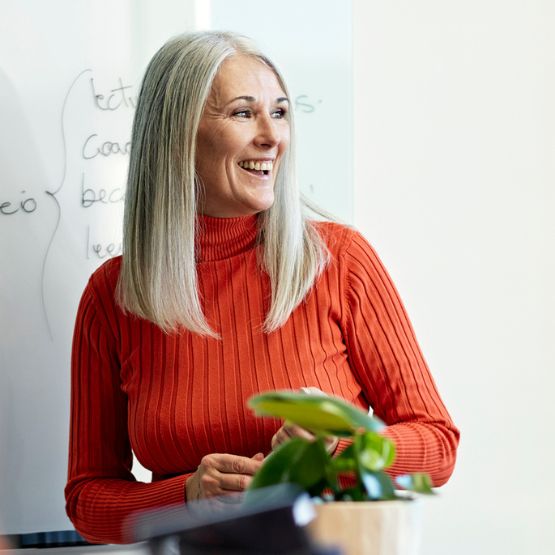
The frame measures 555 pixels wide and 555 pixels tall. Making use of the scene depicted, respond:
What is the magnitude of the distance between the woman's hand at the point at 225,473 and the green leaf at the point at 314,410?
664mm

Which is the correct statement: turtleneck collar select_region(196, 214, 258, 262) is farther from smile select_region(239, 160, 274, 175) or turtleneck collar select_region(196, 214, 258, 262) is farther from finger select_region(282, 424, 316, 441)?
finger select_region(282, 424, 316, 441)

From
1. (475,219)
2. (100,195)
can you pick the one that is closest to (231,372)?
(100,195)

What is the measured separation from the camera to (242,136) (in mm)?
1572

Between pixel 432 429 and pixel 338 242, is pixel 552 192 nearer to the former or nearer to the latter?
pixel 338 242

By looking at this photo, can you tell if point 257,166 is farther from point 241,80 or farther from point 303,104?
point 303,104

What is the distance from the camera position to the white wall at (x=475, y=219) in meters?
2.01

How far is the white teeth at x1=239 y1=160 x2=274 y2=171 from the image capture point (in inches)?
62.5

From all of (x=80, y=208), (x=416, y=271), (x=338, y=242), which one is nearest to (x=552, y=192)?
(x=416, y=271)

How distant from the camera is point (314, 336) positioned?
61.3 inches

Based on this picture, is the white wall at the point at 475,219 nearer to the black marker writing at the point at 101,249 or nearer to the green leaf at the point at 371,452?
the black marker writing at the point at 101,249

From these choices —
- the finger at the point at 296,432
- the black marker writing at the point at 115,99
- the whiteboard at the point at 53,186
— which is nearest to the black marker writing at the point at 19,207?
the whiteboard at the point at 53,186

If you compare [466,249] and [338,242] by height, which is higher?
[338,242]

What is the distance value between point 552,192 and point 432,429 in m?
0.80

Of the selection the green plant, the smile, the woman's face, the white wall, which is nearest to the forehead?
the woman's face
